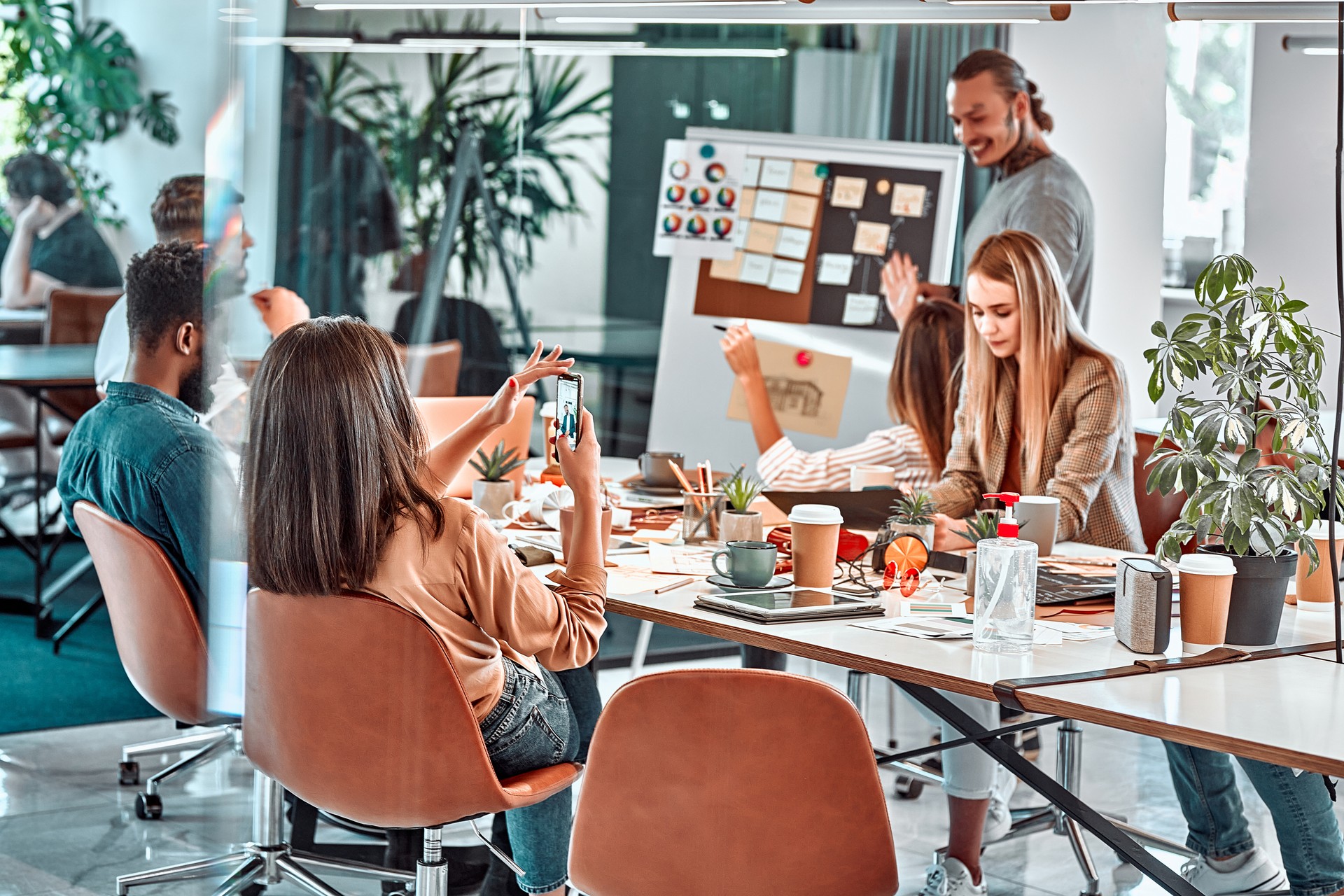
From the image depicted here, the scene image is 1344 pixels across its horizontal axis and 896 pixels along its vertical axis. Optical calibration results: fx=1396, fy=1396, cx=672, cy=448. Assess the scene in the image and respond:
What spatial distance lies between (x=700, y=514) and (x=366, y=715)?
3.03 feet

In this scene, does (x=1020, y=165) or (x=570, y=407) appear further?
(x=1020, y=165)

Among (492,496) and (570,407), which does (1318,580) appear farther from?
(492,496)

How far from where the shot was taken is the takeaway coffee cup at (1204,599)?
6.12ft

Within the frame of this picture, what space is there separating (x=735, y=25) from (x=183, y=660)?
286cm

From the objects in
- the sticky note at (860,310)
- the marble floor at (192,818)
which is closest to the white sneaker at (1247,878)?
the marble floor at (192,818)

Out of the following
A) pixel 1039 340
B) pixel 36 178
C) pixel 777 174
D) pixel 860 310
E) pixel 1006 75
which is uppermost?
pixel 1006 75

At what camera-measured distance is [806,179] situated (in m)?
4.43

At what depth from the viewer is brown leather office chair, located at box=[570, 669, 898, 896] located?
1503 mm

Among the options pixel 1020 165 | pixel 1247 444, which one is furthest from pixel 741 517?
pixel 1020 165

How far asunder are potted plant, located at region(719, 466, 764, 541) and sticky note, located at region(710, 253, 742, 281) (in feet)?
6.65

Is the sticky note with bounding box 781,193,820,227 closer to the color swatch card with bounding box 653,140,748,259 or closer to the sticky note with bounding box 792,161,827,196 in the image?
the sticky note with bounding box 792,161,827,196

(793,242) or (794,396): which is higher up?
(793,242)

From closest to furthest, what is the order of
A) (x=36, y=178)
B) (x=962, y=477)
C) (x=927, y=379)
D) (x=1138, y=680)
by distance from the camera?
(x=1138, y=680) < (x=962, y=477) < (x=927, y=379) < (x=36, y=178)

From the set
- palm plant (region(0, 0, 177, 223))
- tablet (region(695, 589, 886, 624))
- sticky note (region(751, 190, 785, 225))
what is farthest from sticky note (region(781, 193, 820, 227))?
palm plant (region(0, 0, 177, 223))
